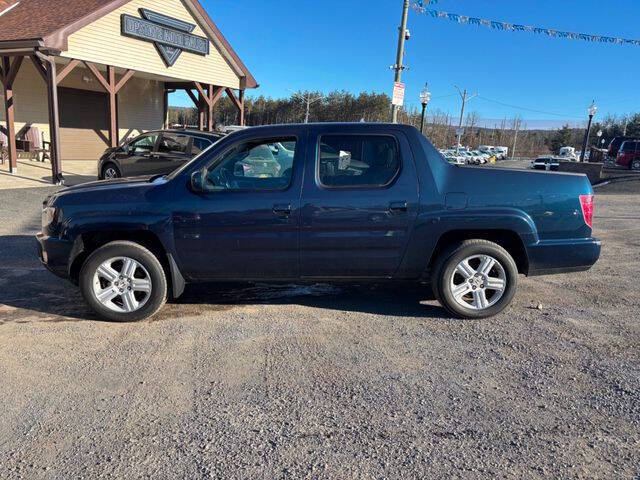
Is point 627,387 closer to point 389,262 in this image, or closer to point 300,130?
point 389,262

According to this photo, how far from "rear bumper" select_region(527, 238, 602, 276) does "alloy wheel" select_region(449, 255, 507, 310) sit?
330mm

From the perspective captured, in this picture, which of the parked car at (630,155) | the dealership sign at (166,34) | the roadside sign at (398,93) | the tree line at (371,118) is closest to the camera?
the roadside sign at (398,93)

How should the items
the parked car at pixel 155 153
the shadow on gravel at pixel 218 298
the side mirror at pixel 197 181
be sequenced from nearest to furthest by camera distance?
the side mirror at pixel 197 181 → the shadow on gravel at pixel 218 298 → the parked car at pixel 155 153

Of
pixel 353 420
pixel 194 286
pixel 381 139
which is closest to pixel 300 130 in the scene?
pixel 381 139

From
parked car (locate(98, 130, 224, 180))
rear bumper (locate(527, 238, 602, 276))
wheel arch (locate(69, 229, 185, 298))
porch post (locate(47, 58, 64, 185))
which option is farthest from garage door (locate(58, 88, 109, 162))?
rear bumper (locate(527, 238, 602, 276))

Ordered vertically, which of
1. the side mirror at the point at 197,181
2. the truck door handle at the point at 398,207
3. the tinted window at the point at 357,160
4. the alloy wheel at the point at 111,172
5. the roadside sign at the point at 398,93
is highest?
the roadside sign at the point at 398,93

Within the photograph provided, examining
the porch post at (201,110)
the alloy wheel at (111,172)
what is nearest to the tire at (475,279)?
the alloy wheel at (111,172)

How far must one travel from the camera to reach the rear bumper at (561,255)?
4.61 metres

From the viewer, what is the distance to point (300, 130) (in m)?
4.61

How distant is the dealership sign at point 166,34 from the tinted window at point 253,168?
1514cm

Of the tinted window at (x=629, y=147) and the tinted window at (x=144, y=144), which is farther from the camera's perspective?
the tinted window at (x=629, y=147)

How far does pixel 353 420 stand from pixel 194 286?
3213 millimetres

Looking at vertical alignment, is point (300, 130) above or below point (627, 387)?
above

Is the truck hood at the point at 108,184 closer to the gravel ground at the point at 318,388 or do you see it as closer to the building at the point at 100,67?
the gravel ground at the point at 318,388
